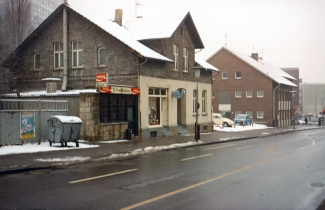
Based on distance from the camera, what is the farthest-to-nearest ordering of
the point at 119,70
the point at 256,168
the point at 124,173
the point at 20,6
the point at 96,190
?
the point at 20,6
the point at 119,70
the point at 256,168
the point at 124,173
the point at 96,190

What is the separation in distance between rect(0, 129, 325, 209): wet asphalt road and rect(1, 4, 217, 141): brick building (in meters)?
8.78

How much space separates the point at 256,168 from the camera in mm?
12430

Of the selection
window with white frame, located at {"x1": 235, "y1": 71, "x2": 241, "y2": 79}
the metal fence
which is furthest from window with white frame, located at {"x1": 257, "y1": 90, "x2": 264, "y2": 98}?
the metal fence

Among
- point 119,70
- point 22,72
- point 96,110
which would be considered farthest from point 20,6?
point 96,110

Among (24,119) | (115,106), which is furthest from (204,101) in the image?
(24,119)

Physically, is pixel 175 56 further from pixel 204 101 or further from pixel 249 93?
pixel 249 93

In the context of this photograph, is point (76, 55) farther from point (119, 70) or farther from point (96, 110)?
point (96, 110)

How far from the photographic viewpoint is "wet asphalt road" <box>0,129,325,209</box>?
759 cm

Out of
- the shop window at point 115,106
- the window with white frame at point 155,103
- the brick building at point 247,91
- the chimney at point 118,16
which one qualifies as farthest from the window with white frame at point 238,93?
the shop window at point 115,106

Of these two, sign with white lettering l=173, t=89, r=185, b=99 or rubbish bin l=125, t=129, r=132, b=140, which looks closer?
rubbish bin l=125, t=129, r=132, b=140

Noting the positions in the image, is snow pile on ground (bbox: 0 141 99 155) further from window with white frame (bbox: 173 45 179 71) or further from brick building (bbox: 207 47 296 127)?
brick building (bbox: 207 47 296 127)

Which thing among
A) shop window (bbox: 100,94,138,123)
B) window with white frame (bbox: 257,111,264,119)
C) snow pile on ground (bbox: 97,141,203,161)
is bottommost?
snow pile on ground (bbox: 97,141,203,161)

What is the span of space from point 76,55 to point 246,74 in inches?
1443

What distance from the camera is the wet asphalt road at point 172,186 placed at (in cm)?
759
